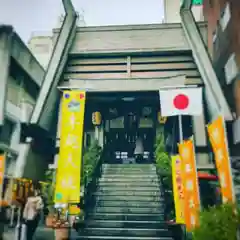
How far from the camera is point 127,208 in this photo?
37.0ft

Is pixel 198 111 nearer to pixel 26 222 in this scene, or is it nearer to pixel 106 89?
pixel 106 89

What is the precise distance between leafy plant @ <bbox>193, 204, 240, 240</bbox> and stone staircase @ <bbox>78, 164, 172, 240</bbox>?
146 inches

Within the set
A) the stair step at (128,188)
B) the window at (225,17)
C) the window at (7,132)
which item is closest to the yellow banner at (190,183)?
the stair step at (128,188)

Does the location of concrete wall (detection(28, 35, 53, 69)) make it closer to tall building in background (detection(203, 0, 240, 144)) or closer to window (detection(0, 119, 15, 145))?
window (detection(0, 119, 15, 145))

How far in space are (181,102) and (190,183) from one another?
3.18 metres

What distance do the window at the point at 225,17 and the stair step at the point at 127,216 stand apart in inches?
314

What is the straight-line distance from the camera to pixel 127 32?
15070 millimetres

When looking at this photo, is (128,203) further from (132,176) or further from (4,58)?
(4,58)

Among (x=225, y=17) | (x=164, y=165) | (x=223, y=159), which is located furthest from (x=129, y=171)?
(x=223, y=159)

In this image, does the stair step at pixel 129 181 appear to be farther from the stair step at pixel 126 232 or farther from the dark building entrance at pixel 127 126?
the dark building entrance at pixel 127 126

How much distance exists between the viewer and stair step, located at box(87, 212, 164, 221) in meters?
10.5

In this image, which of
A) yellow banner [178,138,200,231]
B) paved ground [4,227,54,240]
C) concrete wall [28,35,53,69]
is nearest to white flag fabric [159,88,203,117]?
yellow banner [178,138,200,231]

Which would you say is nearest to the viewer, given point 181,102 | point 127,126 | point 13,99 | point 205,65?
point 181,102

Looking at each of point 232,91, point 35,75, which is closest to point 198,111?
point 232,91
